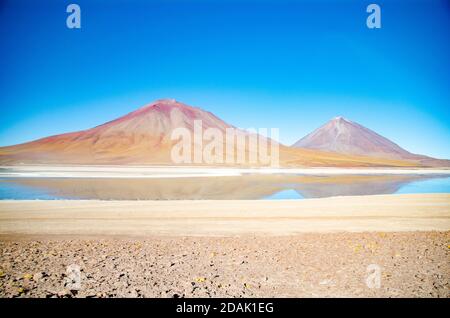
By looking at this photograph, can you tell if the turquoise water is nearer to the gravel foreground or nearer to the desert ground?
the desert ground

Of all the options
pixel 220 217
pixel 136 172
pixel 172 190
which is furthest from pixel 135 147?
pixel 220 217

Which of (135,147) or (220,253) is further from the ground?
(220,253)

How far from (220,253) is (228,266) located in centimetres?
92

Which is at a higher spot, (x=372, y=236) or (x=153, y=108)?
(x=153, y=108)

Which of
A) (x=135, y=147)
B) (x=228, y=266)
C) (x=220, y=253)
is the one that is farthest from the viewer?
(x=135, y=147)

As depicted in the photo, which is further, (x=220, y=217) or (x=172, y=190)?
(x=172, y=190)

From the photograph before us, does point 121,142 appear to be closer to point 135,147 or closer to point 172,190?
point 135,147

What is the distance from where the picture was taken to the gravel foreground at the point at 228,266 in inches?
200

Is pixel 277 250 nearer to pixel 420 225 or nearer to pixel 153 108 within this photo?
pixel 420 225

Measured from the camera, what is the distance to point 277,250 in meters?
7.39

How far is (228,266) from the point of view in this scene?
6.28 metres

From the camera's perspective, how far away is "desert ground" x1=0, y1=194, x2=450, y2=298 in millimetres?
5184
